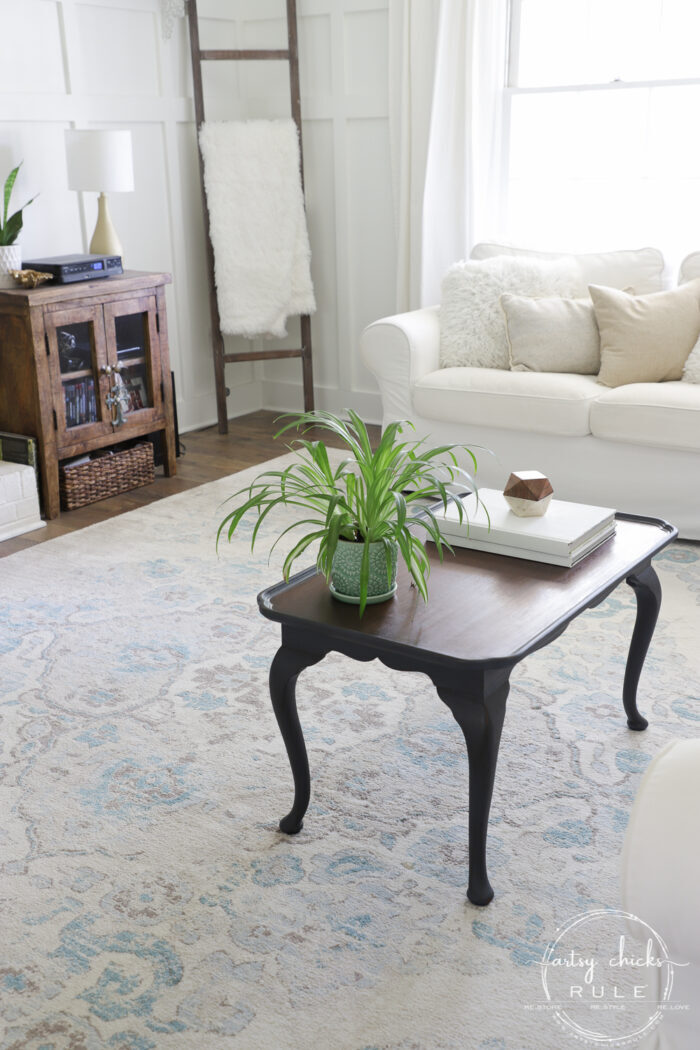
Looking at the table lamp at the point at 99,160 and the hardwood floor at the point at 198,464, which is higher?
the table lamp at the point at 99,160

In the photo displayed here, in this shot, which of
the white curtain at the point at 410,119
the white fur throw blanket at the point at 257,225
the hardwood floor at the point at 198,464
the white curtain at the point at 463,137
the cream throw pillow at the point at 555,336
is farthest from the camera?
the white fur throw blanket at the point at 257,225

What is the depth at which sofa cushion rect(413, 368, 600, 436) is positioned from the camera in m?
3.50

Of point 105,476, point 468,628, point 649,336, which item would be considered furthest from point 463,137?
point 468,628

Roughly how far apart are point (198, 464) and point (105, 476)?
0.54 metres

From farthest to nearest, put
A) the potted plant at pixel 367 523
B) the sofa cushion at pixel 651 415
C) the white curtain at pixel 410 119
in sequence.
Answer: the white curtain at pixel 410 119 < the sofa cushion at pixel 651 415 < the potted plant at pixel 367 523

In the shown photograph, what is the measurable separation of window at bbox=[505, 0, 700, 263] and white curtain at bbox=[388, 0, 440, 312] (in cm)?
35

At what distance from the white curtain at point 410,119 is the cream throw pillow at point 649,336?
1252mm

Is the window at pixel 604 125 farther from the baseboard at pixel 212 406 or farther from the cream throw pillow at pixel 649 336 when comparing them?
the baseboard at pixel 212 406

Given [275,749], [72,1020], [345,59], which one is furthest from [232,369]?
[72,1020]

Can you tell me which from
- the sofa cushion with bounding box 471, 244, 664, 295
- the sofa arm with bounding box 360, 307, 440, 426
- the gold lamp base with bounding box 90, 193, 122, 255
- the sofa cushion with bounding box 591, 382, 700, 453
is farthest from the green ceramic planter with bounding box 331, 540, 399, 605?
the gold lamp base with bounding box 90, 193, 122, 255

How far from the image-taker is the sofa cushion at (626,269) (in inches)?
151

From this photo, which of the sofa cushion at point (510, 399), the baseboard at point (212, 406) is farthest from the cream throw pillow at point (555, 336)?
the baseboard at point (212, 406)

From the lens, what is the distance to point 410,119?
452cm

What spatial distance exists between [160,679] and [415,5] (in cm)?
317
